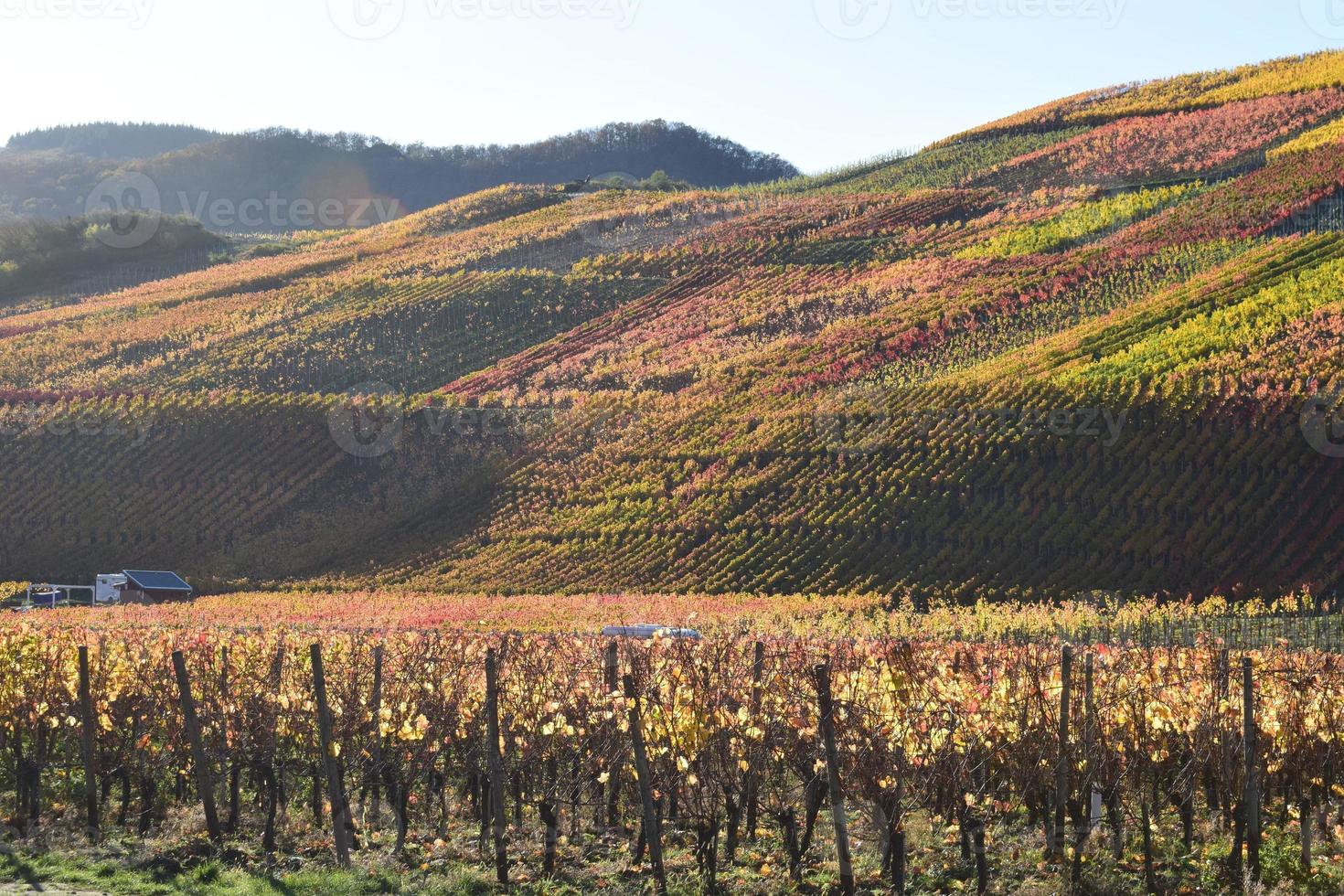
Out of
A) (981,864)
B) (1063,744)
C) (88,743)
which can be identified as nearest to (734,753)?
(981,864)

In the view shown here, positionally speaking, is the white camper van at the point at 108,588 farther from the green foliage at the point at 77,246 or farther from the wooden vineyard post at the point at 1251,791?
the green foliage at the point at 77,246

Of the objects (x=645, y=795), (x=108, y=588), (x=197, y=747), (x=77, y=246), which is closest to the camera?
(x=645, y=795)

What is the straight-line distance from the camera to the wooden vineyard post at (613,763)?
1205 cm

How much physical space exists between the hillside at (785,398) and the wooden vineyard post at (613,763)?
74.9 ft

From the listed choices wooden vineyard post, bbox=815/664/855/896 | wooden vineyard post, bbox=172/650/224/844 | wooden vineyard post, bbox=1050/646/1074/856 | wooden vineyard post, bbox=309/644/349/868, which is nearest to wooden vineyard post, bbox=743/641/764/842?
wooden vineyard post, bbox=815/664/855/896

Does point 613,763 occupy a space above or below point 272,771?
below

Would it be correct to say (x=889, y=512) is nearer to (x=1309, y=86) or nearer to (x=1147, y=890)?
(x=1147, y=890)

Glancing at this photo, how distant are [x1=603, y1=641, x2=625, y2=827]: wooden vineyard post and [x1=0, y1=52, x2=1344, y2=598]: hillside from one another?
22.8 meters

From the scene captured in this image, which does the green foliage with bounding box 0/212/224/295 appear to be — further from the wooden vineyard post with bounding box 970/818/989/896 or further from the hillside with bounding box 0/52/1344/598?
the wooden vineyard post with bounding box 970/818/989/896

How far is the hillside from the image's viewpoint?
37500 mm

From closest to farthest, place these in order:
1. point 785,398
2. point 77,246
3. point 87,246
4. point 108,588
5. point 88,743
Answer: point 88,743 → point 108,588 → point 785,398 → point 77,246 → point 87,246

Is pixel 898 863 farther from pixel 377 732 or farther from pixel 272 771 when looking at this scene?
pixel 272 771

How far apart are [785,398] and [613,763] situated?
39.5m

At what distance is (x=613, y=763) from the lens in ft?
43.8
